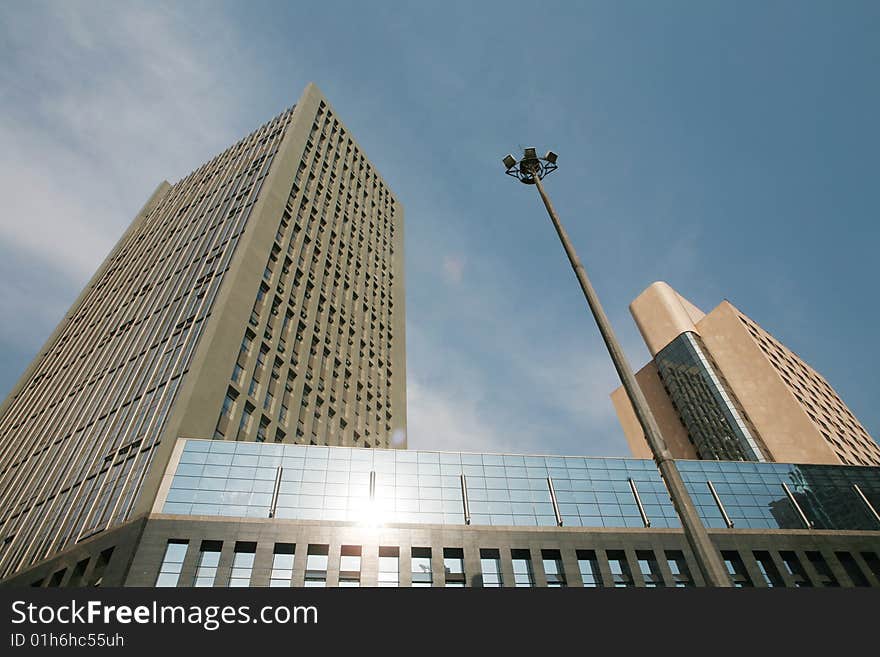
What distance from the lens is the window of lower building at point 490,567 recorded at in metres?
35.6

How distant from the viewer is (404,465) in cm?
4091

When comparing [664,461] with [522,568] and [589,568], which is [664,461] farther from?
[589,568]

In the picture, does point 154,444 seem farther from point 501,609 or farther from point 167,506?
point 501,609

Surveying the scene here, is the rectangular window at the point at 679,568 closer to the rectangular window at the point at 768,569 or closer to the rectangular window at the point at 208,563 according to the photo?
the rectangular window at the point at 768,569

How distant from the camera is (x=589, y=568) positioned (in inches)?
1457

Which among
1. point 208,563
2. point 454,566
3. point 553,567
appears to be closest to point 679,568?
point 553,567

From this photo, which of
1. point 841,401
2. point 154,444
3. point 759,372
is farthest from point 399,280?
point 841,401

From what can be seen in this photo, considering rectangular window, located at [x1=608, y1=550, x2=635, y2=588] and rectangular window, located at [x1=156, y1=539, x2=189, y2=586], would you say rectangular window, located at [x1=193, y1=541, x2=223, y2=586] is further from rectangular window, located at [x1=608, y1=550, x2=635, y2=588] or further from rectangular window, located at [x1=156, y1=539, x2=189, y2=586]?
rectangular window, located at [x1=608, y1=550, x2=635, y2=588]

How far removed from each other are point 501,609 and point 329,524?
89.5 ft

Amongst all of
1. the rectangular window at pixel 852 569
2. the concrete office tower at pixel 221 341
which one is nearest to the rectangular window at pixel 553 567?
the rectangular window at pixel 852 569

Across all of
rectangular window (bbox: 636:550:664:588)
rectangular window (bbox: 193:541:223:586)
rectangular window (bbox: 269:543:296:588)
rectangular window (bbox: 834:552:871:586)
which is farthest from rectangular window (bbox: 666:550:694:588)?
rectangular window (bbox: 193:541:223:586)

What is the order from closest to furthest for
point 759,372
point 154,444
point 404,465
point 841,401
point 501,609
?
1. point 501,609
2. point 154,444
3. point 404,465
4. point 759,372
5. point 841,401

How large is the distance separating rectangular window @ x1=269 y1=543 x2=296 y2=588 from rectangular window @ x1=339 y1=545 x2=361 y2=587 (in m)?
3.10

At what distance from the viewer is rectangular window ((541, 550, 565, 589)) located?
36.0 m
